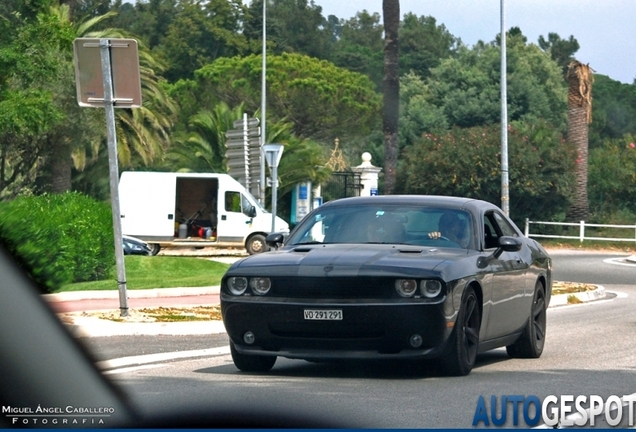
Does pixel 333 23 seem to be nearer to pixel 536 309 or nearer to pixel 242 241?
pixel 242 241

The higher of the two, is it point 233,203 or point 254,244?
point 233,203

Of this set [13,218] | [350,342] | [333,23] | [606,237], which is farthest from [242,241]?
[333,23]

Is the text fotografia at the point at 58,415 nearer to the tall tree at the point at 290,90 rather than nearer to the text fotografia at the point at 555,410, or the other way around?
the text fotografia at the point at 555,410

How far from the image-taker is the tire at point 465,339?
8648 mm

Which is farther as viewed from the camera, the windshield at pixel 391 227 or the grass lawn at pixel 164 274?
the grass lawn at pixel 164 274

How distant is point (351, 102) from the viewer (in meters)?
73.6

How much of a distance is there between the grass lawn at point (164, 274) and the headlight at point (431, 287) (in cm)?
1099

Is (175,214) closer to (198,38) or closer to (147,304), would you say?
(147,304)

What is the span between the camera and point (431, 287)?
335 inches

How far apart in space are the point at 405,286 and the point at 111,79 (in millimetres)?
6985

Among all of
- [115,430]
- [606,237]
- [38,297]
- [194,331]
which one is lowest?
[606,237]

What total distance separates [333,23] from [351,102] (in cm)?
4636

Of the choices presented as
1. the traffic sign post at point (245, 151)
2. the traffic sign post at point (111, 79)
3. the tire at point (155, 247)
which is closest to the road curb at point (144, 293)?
the traffic sign post at point (111, 79)

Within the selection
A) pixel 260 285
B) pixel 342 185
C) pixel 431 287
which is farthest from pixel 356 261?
pixel 342 185
